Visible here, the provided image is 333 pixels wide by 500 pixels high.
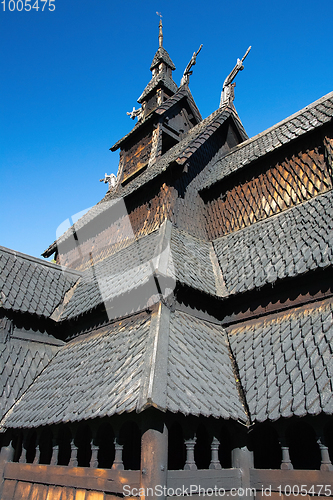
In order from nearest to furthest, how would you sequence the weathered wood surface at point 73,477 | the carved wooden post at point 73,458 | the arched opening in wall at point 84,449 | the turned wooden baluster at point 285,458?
the weathered wood surface at point 73,477
the turned wooden baluster at point 285,458
the carved wooden post at point 73,458
the arched opening in wall at point 84,449

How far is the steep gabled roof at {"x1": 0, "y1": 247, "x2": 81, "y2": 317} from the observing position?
29.1 feet

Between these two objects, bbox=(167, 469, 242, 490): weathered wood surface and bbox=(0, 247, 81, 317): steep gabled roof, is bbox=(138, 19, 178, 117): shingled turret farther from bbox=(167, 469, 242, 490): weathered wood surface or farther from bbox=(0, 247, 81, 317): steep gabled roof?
bbox=(167, 469, 242, 490): weathered wood surface

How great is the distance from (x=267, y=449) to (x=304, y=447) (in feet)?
2.18

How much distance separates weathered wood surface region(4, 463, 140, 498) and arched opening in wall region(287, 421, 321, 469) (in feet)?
9.15

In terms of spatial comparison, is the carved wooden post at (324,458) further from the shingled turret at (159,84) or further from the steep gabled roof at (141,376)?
the shingled turret at (159,84)

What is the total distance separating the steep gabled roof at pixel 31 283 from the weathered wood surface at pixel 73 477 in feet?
11.3

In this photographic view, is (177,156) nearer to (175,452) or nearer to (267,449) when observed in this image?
(175,452)

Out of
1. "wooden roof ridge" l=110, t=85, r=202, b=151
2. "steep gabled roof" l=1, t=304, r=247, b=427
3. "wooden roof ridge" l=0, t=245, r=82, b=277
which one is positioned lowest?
"steep gabled roof" l=1, t=304, r=247, b=427

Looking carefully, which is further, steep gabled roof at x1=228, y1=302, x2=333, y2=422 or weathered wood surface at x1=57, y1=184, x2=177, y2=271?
weathered wood surface at x1=57, y1=184, x2=177, y2=271

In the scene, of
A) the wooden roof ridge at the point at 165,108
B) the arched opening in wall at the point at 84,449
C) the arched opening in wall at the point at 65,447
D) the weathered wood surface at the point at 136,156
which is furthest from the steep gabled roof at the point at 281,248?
the wooden roof ridge at the point at 165,108

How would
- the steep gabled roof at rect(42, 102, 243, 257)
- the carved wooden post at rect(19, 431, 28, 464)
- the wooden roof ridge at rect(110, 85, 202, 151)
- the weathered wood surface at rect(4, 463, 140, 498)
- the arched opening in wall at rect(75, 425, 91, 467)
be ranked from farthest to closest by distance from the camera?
the wooden roof ridge at rect(110, 85, 202, 151)
the steep gabled roof at rect(42, 102, 243, 257)
the arched opening in wall at rect(75, 425, 91, 467)
the carved wooden post at rect(19, 431, 28, 464)
the weathered wood surface at rect(4, 463, 140, 498)

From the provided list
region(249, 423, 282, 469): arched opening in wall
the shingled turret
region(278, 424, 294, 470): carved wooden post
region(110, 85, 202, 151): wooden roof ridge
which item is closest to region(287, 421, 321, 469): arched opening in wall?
region(249, 423, 282, 469): arched opening in wall

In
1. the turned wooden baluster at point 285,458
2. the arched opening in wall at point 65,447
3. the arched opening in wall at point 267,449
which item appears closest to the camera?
the turned wooden baluster at point 285,458

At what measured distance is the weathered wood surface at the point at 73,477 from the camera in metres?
4.84
